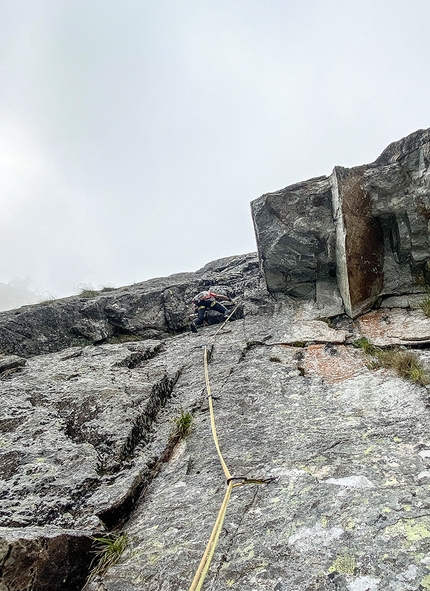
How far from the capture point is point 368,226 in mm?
8273

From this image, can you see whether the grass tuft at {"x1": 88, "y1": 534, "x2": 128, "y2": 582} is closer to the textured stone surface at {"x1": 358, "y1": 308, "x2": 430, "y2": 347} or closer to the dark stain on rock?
the dark stain on rock

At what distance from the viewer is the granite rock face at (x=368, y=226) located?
25.2 feet

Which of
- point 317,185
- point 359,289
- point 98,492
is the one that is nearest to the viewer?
point 98,492

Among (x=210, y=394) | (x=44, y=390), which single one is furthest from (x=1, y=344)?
(x=210, y=394)

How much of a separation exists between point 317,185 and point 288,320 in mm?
3840

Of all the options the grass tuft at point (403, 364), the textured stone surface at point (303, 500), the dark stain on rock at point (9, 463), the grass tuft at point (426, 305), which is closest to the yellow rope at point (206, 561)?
the textured stone surface at point (303, 500)

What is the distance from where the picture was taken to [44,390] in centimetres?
591

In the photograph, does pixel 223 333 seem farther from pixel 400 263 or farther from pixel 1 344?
pixel 1 344

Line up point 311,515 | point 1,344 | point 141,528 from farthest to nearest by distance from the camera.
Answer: point 1,344 < point 141,528 < point 311,515

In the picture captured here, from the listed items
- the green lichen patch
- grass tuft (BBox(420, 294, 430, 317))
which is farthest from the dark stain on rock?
grass tuft (BBox(420, 294, 430, 317))

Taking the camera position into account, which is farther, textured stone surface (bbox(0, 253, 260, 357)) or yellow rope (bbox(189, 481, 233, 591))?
textured stone surface (bbox(0, 253, 260, 357))

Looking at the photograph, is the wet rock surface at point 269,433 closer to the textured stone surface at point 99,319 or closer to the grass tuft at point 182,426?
the grass tuft at point 182,426

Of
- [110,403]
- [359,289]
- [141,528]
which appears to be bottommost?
[141,528]

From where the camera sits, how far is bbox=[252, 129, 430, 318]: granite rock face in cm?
770
